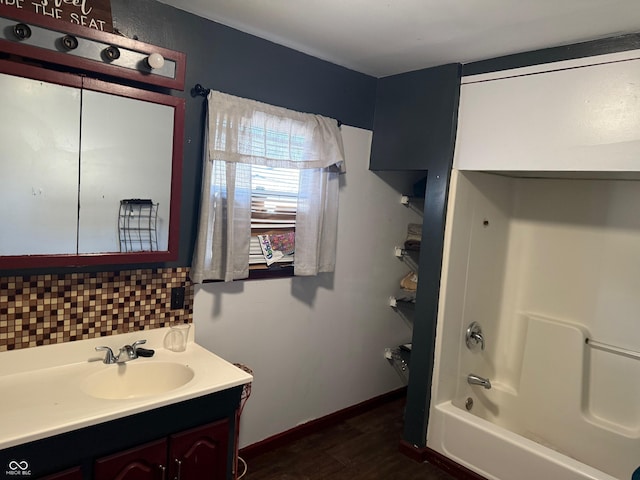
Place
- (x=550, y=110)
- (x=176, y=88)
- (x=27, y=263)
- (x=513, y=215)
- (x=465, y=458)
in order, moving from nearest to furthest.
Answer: (x=27, y=263)
(x=176, y=88)
(x=550, y=110)
(x=465, y=458)
(x=513, y=215)

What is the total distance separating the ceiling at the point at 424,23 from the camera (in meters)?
1.80

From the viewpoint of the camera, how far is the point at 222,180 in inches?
85.1

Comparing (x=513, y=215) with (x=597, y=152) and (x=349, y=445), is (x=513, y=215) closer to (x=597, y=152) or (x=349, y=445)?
(x=597, y=152)

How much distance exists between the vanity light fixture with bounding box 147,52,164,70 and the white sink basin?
1.25 metres

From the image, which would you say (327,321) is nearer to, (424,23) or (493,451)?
(493,451)

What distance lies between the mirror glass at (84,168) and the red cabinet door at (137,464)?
74 centimetres

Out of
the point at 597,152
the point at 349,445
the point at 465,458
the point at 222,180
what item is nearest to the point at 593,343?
the point at 465,458

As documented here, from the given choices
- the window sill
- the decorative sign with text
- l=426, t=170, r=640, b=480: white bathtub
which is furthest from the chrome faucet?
l=426, t=170, r=640, b=480: white bathtub

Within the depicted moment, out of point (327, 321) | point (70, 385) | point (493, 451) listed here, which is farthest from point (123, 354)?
point (493, 451)

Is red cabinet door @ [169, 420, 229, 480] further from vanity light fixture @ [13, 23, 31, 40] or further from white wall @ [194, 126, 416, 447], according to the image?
vanity light fixture @ [13, 23, 31, 40]

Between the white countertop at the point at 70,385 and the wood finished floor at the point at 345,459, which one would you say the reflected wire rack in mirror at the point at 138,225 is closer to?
the white countertop at the point at 70,385

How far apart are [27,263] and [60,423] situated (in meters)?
0.61

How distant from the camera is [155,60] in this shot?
178cm

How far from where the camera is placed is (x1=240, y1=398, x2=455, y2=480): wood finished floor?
8.12 feet
